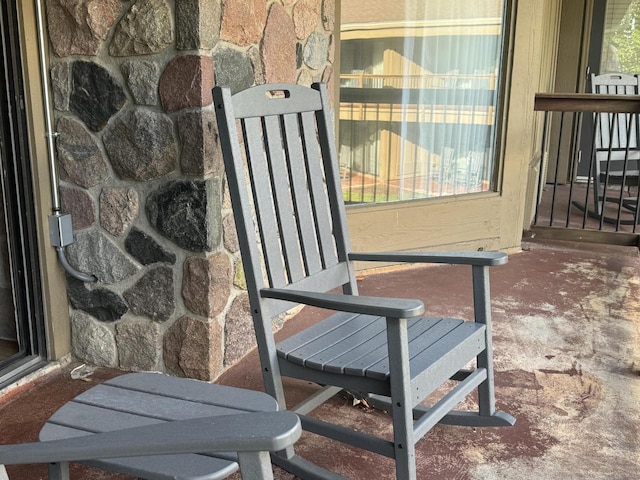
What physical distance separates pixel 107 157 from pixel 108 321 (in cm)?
55

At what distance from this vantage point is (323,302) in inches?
59.9

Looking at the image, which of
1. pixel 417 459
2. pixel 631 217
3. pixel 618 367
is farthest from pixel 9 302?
pixel 631 217

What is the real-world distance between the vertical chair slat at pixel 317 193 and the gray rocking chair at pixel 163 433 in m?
0.74

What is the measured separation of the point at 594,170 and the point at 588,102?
4.46 feet

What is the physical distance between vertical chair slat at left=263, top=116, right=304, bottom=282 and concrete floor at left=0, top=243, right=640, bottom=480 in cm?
51

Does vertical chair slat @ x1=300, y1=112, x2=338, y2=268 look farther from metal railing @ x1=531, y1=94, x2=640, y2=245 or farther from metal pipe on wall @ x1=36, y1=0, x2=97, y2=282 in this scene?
metal railing @ x1=531, y1=94, x2=640, y2=245

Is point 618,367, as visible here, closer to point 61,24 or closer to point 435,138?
point 435,138

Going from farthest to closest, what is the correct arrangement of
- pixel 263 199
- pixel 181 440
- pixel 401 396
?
pixel 263 199 → pixel 401 396 → pixel 181 440

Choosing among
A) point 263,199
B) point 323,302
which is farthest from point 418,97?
point 323,302

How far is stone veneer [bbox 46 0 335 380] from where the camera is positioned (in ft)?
6.62

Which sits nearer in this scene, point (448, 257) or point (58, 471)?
point (58, 471)

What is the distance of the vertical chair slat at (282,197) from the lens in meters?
1.82

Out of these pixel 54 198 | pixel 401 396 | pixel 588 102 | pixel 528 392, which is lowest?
pixel 528 392

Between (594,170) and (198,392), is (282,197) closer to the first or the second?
(198,392)
